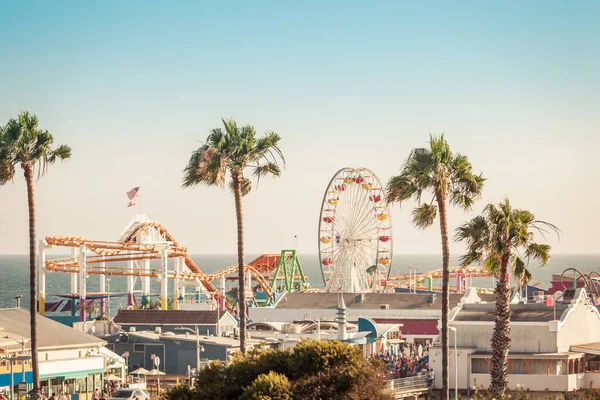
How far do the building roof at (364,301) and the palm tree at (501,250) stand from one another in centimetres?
5273

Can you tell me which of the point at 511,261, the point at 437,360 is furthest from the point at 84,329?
the point at 511,261

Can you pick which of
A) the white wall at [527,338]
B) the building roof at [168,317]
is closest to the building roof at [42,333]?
the building roof at [168,317]

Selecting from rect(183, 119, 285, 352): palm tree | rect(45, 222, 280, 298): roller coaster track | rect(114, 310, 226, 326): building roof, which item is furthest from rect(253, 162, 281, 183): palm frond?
rect(45, 222, 280, 298): roller coaster track

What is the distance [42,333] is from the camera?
6431cm

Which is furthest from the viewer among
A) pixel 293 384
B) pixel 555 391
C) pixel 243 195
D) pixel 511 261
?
pixel 555 391

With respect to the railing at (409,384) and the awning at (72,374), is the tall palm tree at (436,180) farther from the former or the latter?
the awning at (72,374)

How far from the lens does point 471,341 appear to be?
5925 centimetres

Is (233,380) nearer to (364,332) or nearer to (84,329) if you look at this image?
(364,332)

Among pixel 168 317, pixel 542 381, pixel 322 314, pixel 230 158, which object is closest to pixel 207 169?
pixel 230 158

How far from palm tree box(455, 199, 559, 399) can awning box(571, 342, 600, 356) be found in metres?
12.4

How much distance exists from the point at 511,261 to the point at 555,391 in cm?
1316

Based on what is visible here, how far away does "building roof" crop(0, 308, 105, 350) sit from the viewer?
61666mm

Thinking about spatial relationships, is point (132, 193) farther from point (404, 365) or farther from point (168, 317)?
point (404, 365)

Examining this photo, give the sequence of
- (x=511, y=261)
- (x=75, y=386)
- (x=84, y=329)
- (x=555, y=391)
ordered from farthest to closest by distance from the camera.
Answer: (x=84, y=329) → (x=75, y=386) → (x=555, y=391) → (x=511, y=261)
